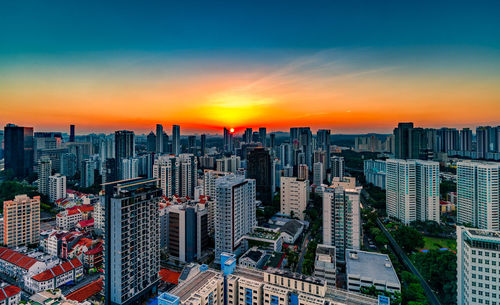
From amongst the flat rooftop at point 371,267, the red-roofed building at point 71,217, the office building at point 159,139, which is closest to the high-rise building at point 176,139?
the office building at point 159,139

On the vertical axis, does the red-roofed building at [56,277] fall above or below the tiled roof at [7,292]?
below

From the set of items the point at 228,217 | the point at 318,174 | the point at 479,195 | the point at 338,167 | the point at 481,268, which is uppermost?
the point at 338,167

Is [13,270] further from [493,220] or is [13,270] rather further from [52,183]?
[493,220]

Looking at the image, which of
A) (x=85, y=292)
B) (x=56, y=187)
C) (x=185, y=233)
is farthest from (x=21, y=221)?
(x=56, y=187)

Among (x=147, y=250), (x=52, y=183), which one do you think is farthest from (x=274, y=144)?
A: (x=147, y=250)

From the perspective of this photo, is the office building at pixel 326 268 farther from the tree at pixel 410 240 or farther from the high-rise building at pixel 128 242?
the high-rise building at pixel 128 242

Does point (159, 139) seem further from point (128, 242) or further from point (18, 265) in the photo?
point (128, 242)
